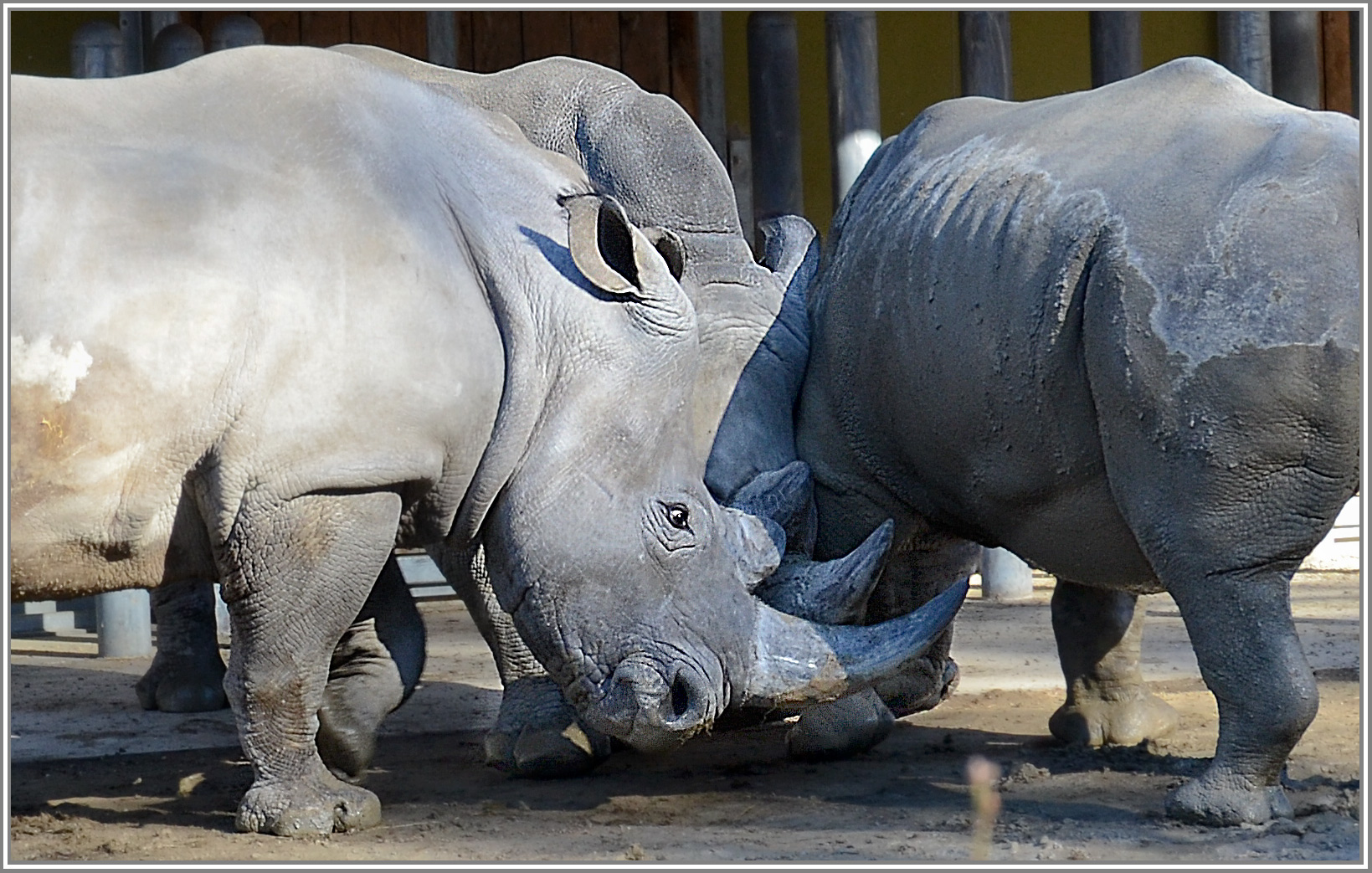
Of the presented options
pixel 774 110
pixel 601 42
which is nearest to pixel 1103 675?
pixel 774 110

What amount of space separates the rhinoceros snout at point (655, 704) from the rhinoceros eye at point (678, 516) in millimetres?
336

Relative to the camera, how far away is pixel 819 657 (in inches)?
174

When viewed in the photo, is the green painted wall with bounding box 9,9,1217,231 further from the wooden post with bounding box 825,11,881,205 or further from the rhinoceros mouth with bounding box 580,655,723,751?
the rhinoceros mouth with bounding box 580,655,723,751

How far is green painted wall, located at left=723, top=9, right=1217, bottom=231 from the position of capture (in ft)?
32.7

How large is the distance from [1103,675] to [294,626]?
7.62 ft

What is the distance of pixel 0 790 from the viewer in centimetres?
400

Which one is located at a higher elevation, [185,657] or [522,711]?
[522,711]

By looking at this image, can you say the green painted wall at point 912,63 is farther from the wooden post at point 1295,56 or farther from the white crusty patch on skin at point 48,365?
the white crusty patch on skin at point 48,365

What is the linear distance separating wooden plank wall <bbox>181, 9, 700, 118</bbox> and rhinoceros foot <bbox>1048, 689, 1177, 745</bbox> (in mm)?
4869

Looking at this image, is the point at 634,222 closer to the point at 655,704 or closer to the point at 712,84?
the point at 655,704

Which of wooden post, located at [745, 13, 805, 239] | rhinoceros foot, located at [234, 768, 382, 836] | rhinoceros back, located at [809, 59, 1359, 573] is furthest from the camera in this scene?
wooden post, located at [745, 13, 805, 239]

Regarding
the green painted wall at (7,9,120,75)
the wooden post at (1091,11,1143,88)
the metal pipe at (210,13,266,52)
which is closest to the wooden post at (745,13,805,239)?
the wooden post at (1091,11,1143,88)

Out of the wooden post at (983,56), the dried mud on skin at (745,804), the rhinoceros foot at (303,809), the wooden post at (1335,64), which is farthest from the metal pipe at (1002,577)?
the rhinoceros foot at (303,809)

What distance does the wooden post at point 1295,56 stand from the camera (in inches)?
361
